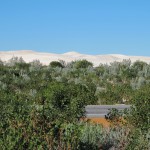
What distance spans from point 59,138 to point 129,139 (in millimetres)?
1989

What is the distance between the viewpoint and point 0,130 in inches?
426

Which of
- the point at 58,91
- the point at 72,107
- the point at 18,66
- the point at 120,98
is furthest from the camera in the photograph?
the point at 18,66

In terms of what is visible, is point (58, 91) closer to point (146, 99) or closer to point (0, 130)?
point (146, 99)

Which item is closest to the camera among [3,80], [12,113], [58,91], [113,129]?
[12,113]

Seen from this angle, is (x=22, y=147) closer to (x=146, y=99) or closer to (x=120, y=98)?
(x=146, y=99)

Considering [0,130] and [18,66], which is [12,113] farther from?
[18,66]

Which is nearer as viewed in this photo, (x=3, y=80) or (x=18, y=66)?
(x=3, y=80)

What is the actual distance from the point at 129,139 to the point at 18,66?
4620 centimetres

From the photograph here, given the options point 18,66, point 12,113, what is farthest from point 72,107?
point 18,66

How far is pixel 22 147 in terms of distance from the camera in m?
10.2

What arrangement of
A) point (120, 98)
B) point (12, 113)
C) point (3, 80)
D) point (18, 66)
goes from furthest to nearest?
point (18, 66)
point (3, 80)
point (120, 98)
point (12, 113)

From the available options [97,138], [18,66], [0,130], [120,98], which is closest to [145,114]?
[97,138]

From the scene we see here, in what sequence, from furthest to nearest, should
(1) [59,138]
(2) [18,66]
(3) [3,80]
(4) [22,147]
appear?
(2) [18,66] < (3) [3,80] < (1) [59,138] < (4) [22,147]

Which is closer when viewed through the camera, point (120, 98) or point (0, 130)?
point (0, 130)
